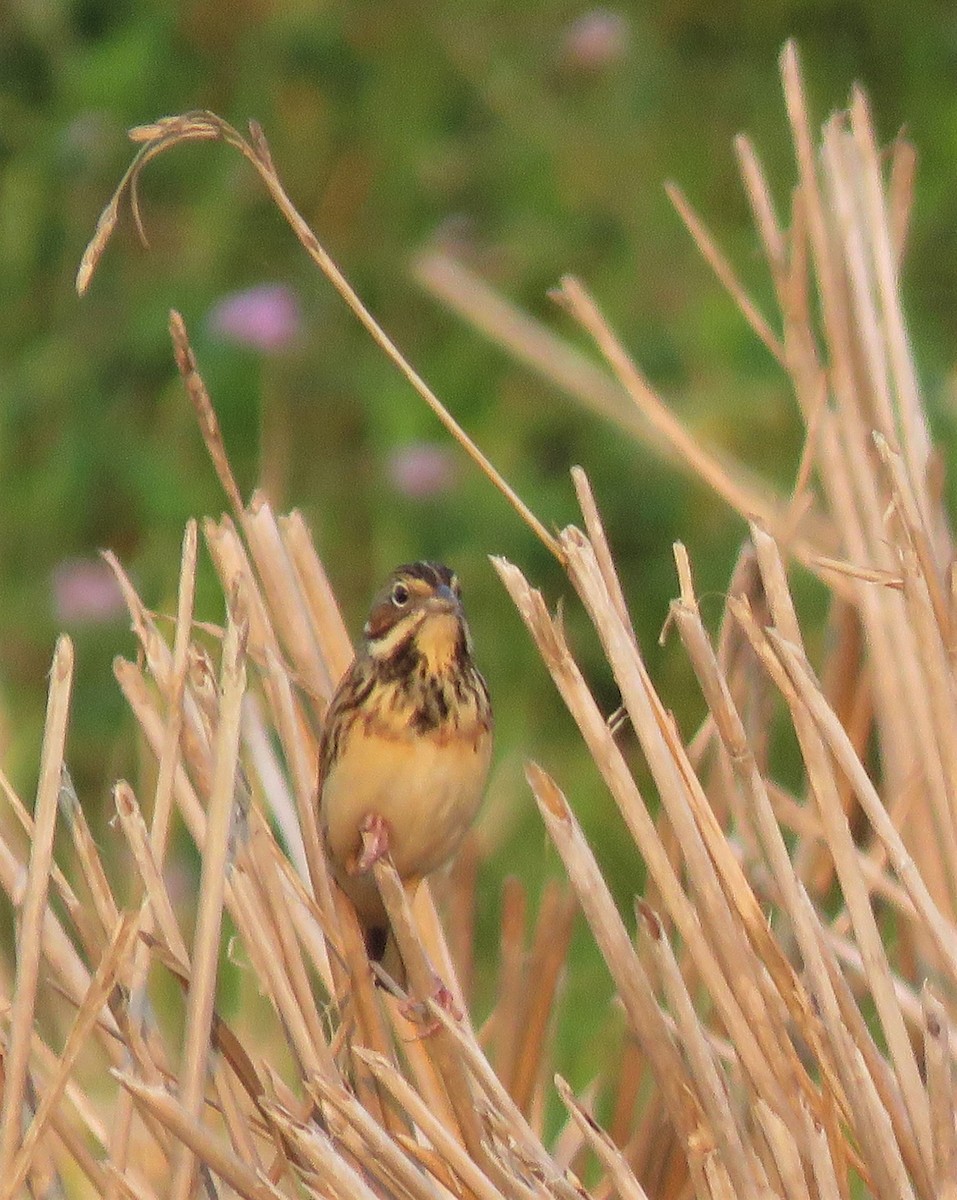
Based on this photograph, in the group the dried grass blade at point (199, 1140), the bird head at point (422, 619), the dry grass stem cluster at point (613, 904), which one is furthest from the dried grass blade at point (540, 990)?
the dried grass blade at point (199, 1140)

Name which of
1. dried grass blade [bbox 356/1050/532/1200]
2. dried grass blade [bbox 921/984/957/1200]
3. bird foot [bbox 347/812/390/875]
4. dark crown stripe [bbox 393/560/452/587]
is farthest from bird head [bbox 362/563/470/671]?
dried grass blade [bbox 921/984/957/1200]

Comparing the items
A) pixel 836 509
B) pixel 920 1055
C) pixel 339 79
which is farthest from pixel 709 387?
pixel 920 1055

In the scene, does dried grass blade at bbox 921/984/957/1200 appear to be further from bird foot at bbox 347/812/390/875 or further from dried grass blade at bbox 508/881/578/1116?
bird foot at bbox 347/812/390/875

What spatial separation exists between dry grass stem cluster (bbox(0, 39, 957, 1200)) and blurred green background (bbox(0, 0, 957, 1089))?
1.10m

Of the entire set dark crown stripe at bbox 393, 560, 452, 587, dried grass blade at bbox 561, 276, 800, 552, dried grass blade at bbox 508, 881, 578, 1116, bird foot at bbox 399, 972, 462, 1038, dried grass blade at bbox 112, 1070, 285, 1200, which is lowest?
dried grass blade at bbox 508, 881, 578, 1116

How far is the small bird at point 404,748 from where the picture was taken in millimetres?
2309

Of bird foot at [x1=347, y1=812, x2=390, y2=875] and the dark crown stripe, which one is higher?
the dark crown stripe

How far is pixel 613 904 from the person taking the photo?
1.83m

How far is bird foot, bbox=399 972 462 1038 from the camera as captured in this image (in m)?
1.99

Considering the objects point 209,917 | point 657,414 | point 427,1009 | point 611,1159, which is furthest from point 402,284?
point 611,1159

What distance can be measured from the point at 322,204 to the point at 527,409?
2.21ft

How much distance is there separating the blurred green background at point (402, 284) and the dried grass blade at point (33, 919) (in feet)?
5.08

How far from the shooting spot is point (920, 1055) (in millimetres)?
2137

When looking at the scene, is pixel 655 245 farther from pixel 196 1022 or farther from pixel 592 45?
pixel 196 1022
